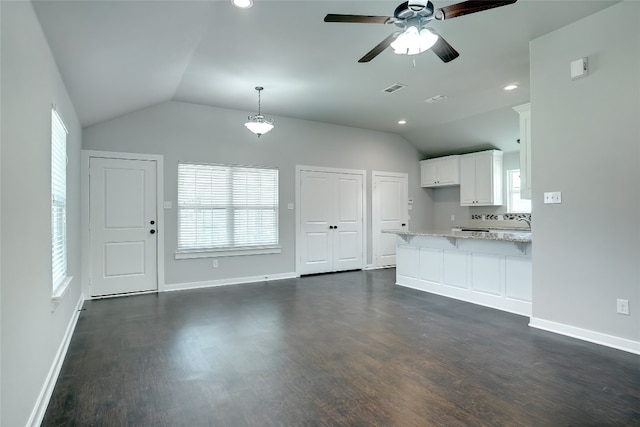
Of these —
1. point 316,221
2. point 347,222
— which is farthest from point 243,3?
point 347,222

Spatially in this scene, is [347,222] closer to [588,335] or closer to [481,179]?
[481,179]

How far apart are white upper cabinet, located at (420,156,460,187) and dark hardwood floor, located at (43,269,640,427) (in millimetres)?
3919

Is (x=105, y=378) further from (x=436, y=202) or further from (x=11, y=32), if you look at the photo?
(x=436, y=202)

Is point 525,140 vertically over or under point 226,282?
over

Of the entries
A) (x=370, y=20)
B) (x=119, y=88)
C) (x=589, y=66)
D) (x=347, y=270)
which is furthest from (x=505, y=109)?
(x=119, y=88)

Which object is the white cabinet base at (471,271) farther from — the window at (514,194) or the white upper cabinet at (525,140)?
the window at (514,194)

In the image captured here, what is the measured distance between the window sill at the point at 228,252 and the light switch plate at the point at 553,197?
13.6 ft

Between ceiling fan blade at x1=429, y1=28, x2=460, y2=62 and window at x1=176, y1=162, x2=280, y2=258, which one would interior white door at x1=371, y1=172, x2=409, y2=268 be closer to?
window at x1=176, y1=162, x2=280, y2=258

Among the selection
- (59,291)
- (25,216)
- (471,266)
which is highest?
(25,216)

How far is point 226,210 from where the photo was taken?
19.4 ft

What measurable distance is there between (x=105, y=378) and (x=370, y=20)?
3.14 m

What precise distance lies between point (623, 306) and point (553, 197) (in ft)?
3.58

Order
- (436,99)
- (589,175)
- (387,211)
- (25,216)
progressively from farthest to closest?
(387,211), (436,99), (589,175), (25,216)

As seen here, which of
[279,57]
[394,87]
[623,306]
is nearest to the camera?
[623,306]
